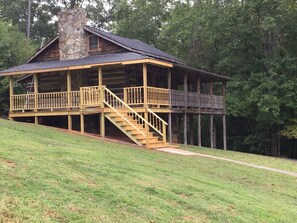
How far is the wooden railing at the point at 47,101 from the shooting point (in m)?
22.4

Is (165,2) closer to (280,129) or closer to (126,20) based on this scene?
(126,20)

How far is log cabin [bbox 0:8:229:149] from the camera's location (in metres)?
20.6

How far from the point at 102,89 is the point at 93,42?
6.41 metres

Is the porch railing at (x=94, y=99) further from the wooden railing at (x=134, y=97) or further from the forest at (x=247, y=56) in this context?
the forest at (x=247, y=56)

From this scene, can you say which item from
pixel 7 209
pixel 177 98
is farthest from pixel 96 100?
pixel 7 209

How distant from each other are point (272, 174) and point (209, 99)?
12.7 metres

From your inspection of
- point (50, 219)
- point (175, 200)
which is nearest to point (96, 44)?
point (175, 200)

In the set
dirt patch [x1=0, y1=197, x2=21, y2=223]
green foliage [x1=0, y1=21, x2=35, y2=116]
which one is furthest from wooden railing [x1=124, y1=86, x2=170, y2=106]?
dirt patch [x1=0, y1=197, x2=21, y2=223]

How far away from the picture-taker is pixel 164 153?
17297mm

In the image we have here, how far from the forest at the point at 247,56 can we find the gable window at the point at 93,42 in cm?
860

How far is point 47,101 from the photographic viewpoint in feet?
76.4

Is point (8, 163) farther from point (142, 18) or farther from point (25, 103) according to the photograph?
point (142, 18)

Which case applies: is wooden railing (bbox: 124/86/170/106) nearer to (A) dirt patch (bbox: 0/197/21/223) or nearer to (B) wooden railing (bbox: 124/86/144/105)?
(B) wooden railing (bbox: 124/86/144/105)

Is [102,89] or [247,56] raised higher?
[247,56]
